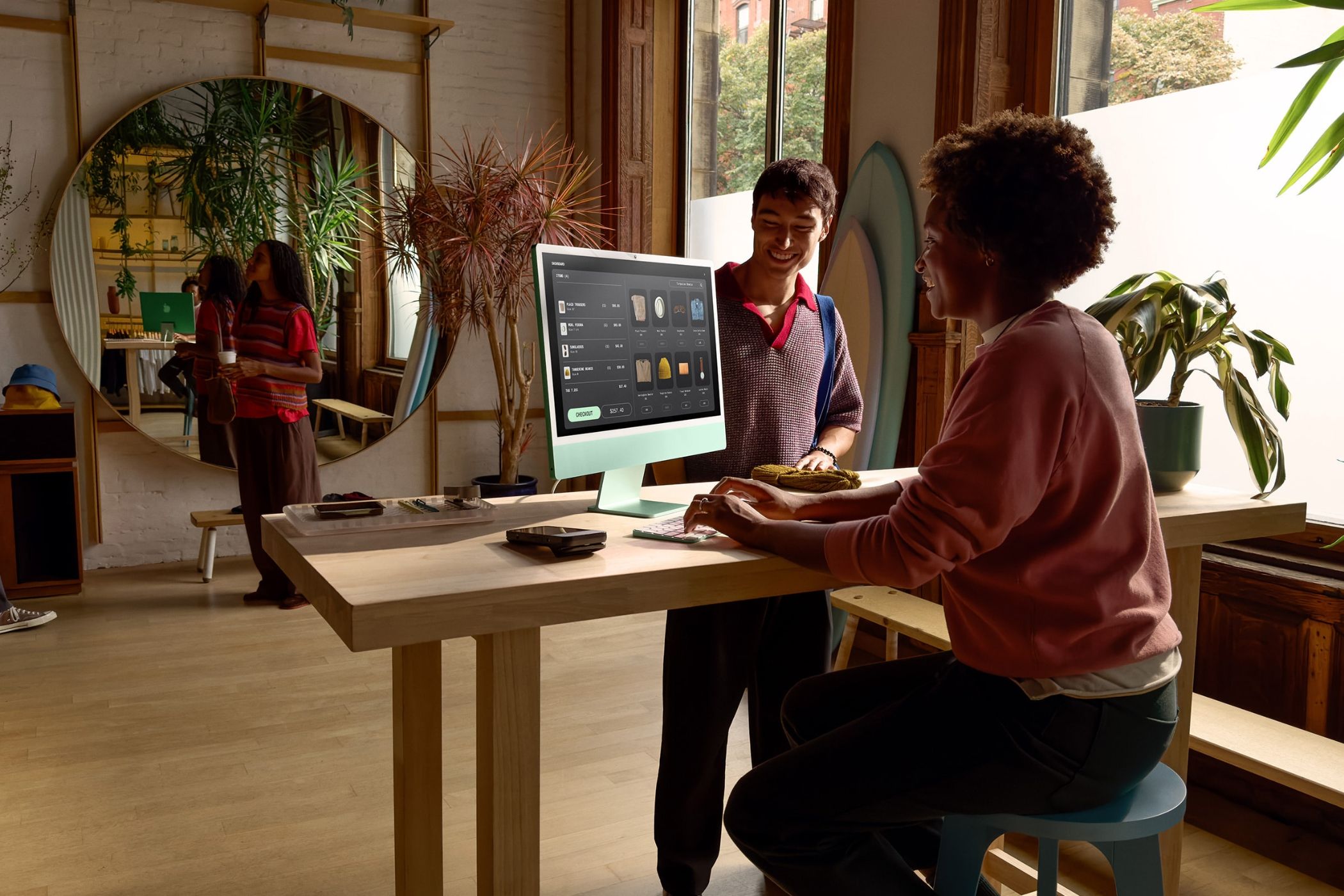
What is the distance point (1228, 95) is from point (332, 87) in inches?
162

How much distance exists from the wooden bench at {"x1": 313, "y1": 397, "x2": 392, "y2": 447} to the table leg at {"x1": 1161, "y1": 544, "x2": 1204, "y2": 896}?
4091 mm

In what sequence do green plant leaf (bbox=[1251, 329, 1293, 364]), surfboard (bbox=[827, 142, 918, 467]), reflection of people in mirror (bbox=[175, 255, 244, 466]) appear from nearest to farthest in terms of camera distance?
green plant leaf (bbox=[1251, 329, 1293, 364]) < surfboard (bbox=[827, 142, 918, 467]) < reflection of people in mirror (bbox=[175, 255, 244, 466])

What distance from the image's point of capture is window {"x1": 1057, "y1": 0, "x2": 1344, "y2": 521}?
262 centimetres

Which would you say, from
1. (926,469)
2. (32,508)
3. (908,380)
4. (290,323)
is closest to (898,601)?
(908,380)

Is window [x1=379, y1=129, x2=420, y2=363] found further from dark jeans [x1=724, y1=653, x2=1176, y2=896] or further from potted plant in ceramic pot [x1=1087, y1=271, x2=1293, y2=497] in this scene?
dark jeans [x1=724, y1=653, x2=1176, y2=896]

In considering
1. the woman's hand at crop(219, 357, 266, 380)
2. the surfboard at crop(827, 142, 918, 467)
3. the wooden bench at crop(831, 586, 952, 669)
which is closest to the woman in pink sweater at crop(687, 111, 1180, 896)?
the wooden bench at crop(831, 586, 952, 669)

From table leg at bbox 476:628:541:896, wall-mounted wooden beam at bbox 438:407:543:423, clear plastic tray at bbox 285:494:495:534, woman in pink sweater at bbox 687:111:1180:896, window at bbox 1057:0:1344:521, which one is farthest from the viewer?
wall-mounted wooden beam at bbox 438:407:543:423

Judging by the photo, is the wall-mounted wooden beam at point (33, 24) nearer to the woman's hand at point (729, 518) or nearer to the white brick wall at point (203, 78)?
the white brick wall at point (203, 78)

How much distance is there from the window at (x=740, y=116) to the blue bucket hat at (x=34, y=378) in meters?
2.98

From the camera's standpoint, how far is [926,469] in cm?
144

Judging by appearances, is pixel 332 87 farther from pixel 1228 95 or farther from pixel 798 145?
pixel 1228 95

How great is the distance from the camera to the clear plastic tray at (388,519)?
1749 millimetres

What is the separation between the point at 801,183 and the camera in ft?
7.27

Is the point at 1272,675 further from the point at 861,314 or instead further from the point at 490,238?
the point at 490,238
